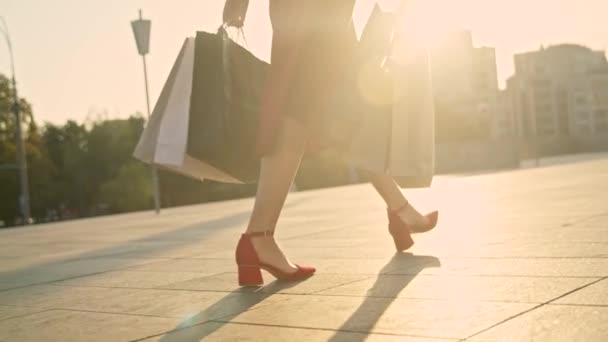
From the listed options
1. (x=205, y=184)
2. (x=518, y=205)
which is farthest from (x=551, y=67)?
(x=518, y=205)

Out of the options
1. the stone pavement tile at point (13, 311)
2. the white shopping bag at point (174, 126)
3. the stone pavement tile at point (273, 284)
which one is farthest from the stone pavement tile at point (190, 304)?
the white shopping bag at point (174, 126)

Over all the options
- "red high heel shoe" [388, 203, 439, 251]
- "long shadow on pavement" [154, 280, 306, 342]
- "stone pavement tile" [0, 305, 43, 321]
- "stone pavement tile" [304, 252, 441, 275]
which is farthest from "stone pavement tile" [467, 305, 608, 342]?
"stone pavement tile" [0, 305, 43, 321]

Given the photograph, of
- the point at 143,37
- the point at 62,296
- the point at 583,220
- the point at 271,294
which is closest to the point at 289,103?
the point at 271,294

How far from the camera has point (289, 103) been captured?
3883mm

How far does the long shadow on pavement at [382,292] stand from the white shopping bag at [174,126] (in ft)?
2.95

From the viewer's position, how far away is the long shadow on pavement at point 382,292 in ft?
8.83

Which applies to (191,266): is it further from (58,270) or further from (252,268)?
(252,268)

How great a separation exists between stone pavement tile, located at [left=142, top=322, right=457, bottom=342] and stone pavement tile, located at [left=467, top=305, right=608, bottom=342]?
6.3 inches

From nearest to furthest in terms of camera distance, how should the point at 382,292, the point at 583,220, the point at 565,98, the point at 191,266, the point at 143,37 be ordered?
1. the point at 382,292
2. the point at 191,266
3. the point at 583,220
4. the point at 143,37
5. the point at 565,98

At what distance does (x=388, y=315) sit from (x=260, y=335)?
393 mm

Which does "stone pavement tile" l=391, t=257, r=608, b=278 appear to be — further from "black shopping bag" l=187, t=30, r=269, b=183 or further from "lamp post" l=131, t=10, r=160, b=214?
"lamp post" l=131, t=10, r=160, b=214

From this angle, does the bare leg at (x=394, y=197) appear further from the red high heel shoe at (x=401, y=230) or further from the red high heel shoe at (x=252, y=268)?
the red high heel shoe at (x=252, y=268)

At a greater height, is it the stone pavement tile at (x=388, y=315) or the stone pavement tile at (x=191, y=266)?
the stone pavement tile at (x=388, y=315)

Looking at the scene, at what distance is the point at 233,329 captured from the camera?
114 inches
